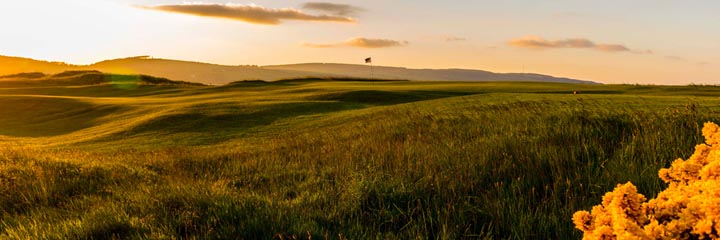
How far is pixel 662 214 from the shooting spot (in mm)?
2725

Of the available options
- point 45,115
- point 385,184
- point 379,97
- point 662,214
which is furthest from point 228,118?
point 662,214

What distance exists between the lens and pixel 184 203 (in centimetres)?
620

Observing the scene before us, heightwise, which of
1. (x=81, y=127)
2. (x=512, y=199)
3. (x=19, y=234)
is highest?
(x=512, y=199)

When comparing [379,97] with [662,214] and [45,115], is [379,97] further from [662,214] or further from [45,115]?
[662,214]

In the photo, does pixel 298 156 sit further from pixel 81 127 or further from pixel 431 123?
pixel 81 127

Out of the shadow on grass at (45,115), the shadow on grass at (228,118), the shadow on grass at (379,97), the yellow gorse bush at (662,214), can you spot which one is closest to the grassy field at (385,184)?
the yellow gorse bush at (662,214)

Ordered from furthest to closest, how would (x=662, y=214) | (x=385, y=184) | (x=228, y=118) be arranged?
(x=228, y=118), (x=385, y=184), (x=662, y=214)

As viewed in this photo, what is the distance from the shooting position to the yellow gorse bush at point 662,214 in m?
2.41

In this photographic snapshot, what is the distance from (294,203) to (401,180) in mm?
1603

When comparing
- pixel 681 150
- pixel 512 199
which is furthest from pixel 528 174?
pixel 681 150

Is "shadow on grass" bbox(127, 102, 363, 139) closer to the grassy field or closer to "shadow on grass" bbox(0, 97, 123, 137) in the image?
"shadow on grass" bbox(0, 97, 123, 137)

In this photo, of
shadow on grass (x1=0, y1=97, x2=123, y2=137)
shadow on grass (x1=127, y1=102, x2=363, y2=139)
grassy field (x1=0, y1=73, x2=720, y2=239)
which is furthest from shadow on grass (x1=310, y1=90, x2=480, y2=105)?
grassy field (x1=0, y1=73, x2=720, y2=239)

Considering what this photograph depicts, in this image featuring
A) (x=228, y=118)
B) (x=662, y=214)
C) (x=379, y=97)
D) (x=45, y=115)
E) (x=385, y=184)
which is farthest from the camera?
(x=379, y=97)

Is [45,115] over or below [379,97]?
below
